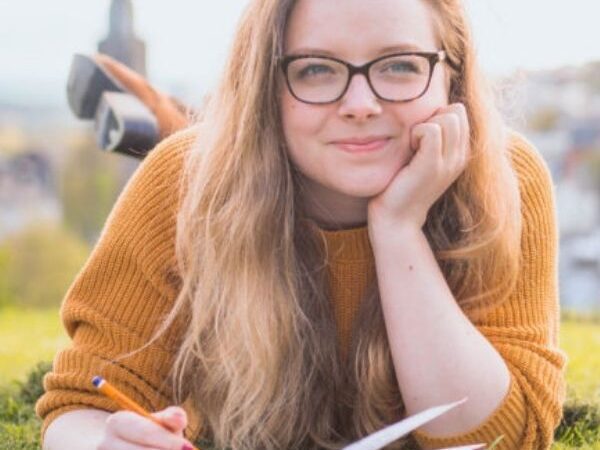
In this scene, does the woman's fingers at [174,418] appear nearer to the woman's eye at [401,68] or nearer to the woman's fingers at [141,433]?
the woman's fingers at [141,433]

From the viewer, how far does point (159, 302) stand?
7.07 feet

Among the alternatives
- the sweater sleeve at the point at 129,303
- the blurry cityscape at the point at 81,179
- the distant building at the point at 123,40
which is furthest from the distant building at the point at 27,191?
the sweater sleeve at the point at 129,303

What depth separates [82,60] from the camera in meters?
3.50

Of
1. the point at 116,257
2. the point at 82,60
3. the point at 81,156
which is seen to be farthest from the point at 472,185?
the point at 81,156

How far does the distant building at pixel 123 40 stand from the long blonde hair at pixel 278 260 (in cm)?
224

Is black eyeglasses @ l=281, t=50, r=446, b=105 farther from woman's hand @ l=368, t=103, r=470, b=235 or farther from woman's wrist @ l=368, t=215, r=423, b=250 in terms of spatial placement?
woman's wrist @ l=368, t=215, r=423, b=250

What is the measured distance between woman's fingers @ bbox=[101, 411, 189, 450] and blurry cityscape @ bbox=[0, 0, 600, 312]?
52.1 feet

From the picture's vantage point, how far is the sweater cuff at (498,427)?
1968mm

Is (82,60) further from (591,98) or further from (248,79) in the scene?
(591,98)

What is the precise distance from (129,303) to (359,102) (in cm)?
60

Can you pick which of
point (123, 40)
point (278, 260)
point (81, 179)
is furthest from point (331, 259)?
point (81, 179)

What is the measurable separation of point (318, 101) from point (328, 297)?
0.42 m

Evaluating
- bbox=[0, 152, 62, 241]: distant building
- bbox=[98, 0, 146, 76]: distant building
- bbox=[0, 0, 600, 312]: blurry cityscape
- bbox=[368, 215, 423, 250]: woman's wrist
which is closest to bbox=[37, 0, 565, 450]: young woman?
bbox=[368, 215, 423, 250]: woman's wrist

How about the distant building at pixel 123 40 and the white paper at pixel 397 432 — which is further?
the distant building at pixel 123 40
